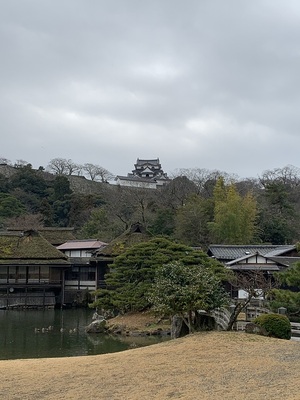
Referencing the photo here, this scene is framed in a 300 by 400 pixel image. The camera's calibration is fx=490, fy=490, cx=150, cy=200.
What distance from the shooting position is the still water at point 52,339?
17.5 m

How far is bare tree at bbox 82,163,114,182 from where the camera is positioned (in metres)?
83.1

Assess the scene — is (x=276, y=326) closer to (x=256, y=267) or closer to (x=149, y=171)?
(x=256, y=267)

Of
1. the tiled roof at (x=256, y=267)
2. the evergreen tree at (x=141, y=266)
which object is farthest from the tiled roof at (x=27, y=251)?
the tiled roof at (x=256, y=267)

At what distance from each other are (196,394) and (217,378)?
1.04 metres

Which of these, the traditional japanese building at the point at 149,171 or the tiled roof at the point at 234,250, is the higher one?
the traditional japanese building at the point at 149,171

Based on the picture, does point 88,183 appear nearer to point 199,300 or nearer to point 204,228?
point 204,228

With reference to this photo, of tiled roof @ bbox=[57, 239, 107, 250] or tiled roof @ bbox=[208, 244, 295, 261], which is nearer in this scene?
tiled roof @ bbox=[208, 244, 295, 261]

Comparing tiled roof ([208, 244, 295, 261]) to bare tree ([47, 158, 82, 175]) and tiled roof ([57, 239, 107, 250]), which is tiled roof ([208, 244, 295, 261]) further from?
bare tree ([47, 158, 82, 175])

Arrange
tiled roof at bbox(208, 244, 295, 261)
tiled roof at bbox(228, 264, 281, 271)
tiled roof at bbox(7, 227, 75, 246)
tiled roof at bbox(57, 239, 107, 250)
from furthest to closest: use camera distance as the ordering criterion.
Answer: tiled roof at bbox(7, 227, 75, 246) → tiled roof at bbox(57, 239, 107, 250) → tiled roof at bbox(208, 244, 295, 261) → tiled roof at bbox(228, 264, 281, 271)

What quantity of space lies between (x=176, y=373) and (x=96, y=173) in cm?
7419

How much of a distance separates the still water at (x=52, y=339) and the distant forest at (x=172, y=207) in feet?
53.5

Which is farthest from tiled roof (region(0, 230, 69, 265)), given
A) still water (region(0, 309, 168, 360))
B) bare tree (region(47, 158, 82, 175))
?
bare tree (region(47, 158, 82, 175))

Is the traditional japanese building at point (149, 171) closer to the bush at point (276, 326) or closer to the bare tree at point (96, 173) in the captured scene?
the bare tree at point (96, 173)

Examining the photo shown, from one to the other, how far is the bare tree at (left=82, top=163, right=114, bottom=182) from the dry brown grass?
70543 millimetres
